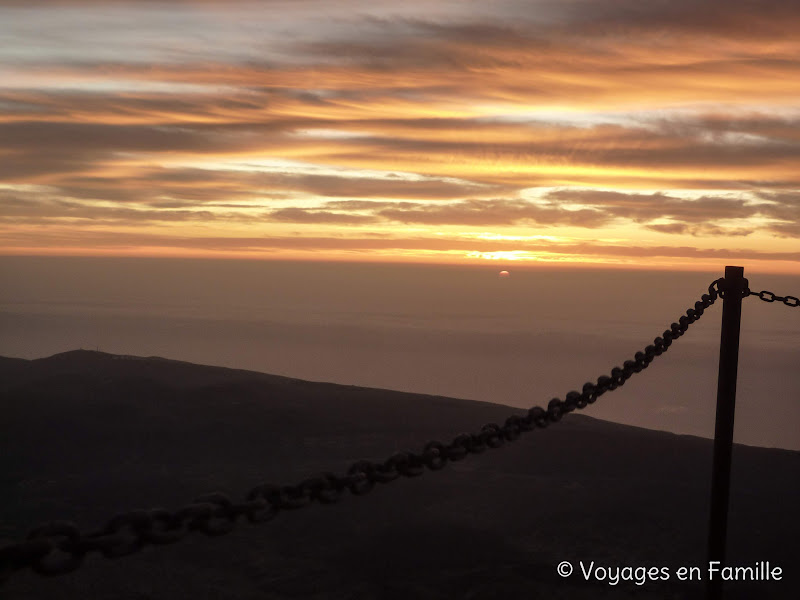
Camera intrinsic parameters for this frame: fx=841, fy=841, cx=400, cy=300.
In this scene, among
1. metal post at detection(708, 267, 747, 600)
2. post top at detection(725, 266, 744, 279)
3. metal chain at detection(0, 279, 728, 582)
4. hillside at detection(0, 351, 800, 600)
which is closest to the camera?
metal chain at detection(0, 279, 728, 582)

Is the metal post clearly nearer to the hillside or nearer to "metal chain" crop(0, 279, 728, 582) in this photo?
the hillside

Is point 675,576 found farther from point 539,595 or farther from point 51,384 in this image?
point 51,384

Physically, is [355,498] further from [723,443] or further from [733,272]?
[733,272]

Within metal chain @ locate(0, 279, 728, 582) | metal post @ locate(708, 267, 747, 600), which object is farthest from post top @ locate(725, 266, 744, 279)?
metal chain @ locate(0, 279, 728, 582)

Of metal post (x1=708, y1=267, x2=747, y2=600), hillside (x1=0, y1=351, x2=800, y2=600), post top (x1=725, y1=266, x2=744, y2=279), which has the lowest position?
hillside (x1=0, y1=351, x2=800, y2=600)

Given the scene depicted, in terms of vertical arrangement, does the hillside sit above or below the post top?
below

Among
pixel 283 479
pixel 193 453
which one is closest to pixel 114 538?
pixel 283 479

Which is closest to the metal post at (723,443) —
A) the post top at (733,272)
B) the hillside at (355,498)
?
the post top at (733,272)
